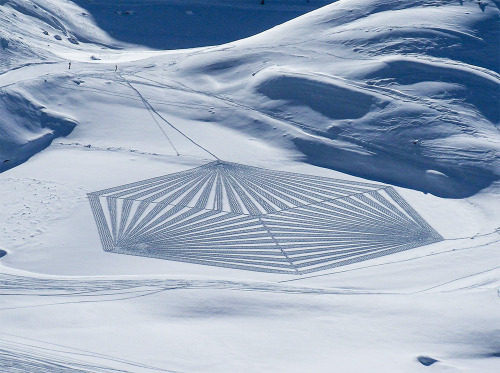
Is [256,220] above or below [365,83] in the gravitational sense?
below

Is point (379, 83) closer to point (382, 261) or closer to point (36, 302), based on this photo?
point (382, 261)

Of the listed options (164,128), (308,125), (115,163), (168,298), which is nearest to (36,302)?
(168,298)

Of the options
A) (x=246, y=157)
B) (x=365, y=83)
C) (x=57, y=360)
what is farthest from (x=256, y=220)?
(x=57, y=360)

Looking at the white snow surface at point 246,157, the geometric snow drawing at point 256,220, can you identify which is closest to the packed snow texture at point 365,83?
the white snow surface at point 246,157

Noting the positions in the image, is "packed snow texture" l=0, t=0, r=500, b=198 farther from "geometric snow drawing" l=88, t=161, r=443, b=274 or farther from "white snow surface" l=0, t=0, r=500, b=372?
"geometric snow drawing" l=88, t=161, r=443, b=274

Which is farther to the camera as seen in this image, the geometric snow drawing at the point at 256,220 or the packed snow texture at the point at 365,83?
the packed snow texture at the point at 365,83

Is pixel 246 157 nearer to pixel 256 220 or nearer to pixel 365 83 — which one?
pixel 256 220

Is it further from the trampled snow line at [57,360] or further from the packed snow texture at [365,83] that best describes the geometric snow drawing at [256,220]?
the trampled snow line at [57,360]

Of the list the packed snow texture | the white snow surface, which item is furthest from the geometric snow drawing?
the packed snow texture
